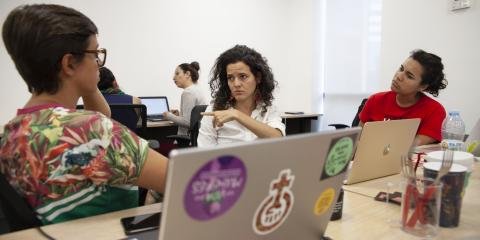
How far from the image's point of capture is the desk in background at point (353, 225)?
85 cm

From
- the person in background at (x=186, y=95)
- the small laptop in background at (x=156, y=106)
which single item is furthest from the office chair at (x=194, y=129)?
the small laptop in background at (x=156, y=106)

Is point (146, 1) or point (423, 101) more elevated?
point (146, 1)

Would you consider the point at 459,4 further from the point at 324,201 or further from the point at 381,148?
the point at 324,201

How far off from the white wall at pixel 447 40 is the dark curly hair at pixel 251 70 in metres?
2.24

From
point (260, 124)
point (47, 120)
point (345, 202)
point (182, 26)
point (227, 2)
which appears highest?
point (227, 2)

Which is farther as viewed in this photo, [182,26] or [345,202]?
[182,26]

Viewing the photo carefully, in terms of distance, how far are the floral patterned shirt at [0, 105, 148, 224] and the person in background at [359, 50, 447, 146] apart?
176 centimetres

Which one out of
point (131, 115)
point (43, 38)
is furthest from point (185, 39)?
point (43, 38)

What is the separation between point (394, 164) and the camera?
1.43m

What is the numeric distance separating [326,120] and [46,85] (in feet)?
13.9

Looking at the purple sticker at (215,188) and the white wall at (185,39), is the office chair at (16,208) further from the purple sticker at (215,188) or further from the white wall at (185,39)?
the white wall at (185,39)

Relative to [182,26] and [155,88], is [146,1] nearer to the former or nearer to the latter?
[182,26]

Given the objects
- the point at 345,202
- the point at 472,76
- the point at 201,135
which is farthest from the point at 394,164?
the point at 472,76

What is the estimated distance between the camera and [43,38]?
897mm
